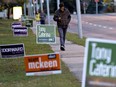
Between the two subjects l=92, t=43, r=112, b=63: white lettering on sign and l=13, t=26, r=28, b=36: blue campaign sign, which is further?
l=13, t=26, r=28, b=36: blue campaign sign

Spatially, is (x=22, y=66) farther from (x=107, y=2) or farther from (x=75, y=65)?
(x=107, y=2)

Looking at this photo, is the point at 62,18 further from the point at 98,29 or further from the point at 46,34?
the point at 98,29

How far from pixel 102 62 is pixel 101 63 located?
0.07 feet

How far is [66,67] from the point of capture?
12.2 metres

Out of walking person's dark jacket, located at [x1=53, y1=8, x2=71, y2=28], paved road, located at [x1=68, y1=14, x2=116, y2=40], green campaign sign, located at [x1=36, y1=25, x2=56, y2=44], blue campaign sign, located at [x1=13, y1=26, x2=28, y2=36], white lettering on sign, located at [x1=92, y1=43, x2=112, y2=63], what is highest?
white lettering on sign, located at [x1=92, y1=43, x2=112, y2=63]

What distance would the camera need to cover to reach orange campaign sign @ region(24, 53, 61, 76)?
9.16 metres

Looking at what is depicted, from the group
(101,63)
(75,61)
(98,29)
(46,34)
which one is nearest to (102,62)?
(101,63)

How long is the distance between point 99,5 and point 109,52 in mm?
113123

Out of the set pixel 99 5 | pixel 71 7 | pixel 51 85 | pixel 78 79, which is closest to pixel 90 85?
pixel 51 85

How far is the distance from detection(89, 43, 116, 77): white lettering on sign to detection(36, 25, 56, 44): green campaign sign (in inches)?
470

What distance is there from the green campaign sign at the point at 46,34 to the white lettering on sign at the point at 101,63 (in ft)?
39.2

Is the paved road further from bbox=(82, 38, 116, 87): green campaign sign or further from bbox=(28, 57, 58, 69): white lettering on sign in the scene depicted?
bbox=(82, 38, 116, 87): green campaign sign

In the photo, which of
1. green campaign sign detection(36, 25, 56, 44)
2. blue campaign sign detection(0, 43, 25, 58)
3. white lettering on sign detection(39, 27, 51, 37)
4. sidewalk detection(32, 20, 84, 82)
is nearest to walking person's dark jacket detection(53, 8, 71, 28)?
green campaign sign detection(36, 25, 56, 44)

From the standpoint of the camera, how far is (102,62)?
5305 mm
